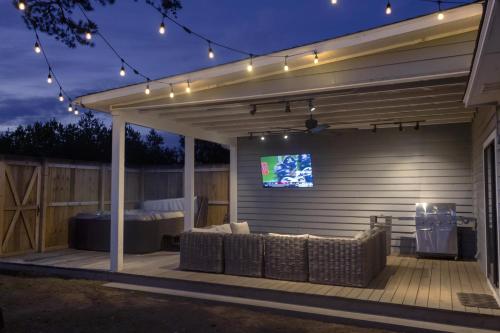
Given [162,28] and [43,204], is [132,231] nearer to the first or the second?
[43,204]

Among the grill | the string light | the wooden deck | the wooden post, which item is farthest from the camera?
the wooden post

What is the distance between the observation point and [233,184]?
9461 mm

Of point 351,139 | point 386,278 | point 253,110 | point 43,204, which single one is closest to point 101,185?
point 43,204

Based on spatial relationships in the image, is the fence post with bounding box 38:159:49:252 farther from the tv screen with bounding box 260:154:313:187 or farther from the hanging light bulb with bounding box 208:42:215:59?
the hanging light bulb with bounding box 208:42:215:59

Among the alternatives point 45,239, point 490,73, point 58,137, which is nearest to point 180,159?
point 58,137

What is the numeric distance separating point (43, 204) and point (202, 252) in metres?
3.94

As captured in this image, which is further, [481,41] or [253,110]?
[253,110]

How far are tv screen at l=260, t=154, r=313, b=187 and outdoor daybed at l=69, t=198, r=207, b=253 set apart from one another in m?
2.03

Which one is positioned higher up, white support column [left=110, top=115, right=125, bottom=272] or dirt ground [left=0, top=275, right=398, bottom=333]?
white support column [left=110, top=115, right=125, bottom=272]

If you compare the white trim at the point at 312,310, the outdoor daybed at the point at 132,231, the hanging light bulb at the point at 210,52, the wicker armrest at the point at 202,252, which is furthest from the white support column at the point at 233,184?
the hanging light bulb at the point at 210,52

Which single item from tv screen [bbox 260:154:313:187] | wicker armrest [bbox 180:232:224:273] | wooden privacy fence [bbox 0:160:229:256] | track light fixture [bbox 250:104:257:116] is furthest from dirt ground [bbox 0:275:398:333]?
tv screen [bbox 260:154:313:187]

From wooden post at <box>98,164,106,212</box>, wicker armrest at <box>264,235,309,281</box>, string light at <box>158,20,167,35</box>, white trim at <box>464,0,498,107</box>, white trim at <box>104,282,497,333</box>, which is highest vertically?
string light at <box>158,20,167,35</box>

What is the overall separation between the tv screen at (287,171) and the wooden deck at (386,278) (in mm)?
2327

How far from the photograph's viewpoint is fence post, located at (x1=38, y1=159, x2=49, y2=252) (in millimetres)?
8109
